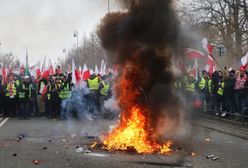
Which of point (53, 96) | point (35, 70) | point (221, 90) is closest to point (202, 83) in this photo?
point (221, 90)

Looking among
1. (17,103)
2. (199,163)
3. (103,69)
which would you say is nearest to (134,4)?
(199,163)

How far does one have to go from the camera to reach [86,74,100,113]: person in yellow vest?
66.7 feet

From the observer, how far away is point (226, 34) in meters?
44.5

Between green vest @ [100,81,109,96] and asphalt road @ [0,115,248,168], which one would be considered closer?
asphalt road @ [0,115,248,168]

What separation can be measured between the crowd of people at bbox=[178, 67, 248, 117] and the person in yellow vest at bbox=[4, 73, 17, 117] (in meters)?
7.04

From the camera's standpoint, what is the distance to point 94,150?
35.0ft

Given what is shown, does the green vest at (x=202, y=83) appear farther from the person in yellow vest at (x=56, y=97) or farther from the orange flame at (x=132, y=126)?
the orange flame at (x=132, y=126)

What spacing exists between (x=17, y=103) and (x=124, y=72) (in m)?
9.96

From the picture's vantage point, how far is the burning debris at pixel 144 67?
1120 cm

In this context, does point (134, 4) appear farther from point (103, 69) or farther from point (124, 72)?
point (103, 69)

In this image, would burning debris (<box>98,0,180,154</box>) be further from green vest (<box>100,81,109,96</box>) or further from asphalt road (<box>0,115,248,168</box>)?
green vest (<box>100,81,109,96</box>)

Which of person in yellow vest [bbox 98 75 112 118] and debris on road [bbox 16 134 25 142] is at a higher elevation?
person in yellow vest [bbox 98 75 112 118]

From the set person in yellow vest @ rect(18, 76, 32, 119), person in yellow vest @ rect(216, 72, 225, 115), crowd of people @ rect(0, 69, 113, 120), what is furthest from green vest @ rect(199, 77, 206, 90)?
person in yellow vest @ rect(18, 76, 32, 119)

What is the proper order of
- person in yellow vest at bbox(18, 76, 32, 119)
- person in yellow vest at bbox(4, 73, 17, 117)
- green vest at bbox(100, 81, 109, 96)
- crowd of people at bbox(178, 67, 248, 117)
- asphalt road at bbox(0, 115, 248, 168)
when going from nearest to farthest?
asphalt road at bbox(0, 115, 248, 168) < crowd of people at bbox(178, 67, 248, 117) < person in yellow vest at bbox(18, 76, 32, 119) < person in yellow vest at bbox(4, 73, 17, 117) < green vest at bbox(100, 81, 109, 96)
